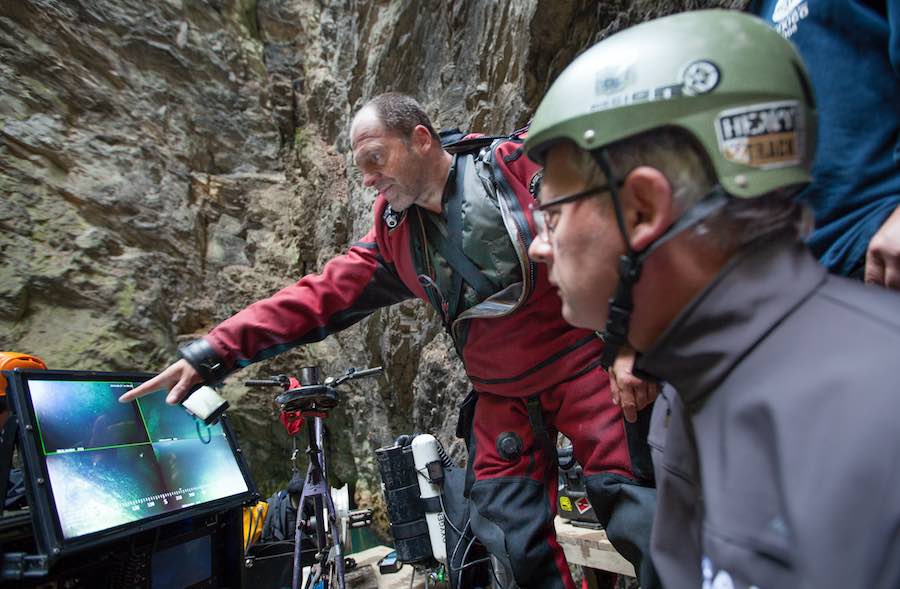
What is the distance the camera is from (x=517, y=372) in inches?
59.6

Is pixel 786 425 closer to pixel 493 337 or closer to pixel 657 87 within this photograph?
pixel 657 87

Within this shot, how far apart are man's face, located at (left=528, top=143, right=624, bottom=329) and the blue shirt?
471mm

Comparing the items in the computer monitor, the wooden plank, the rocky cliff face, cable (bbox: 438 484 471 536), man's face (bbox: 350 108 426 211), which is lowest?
the wooden plank

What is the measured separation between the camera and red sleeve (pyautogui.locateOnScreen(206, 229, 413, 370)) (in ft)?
5.26

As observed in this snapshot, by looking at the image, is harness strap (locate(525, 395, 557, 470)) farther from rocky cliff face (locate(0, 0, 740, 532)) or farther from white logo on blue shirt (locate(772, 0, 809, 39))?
rocky cliff face (locate(0, 0, 740, 532))

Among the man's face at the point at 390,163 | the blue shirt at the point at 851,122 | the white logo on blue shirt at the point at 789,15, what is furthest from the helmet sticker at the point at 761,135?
the man's face at the point at 390,163

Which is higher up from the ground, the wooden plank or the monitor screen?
the monitor screen

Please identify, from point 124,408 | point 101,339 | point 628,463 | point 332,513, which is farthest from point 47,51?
point 628,463

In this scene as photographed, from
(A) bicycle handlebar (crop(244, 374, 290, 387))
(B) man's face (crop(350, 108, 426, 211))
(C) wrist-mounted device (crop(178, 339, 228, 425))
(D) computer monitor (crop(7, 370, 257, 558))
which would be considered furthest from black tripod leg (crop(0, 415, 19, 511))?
(B) man's face (crop(350, 108, 426, 211))

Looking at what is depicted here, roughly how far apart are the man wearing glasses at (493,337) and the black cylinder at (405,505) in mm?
964

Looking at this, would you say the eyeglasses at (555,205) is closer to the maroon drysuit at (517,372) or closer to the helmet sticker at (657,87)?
the helmet sticker at (657,87)

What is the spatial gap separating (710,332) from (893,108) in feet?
2.11

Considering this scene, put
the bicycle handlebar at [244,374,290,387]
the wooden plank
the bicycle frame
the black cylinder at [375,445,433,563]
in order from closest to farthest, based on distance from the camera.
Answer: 1. the wooden plank
2. the bicycle frame
3. the bicycle handlebar at [244,374,290,387]
4. the black cylinder at [375,445,433,563]

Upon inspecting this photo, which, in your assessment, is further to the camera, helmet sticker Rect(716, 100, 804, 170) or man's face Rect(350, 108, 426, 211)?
man's face Rect(350, 108, 426, 211)
